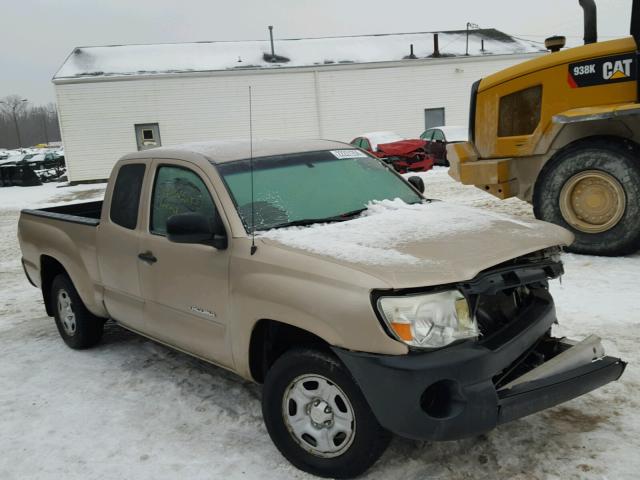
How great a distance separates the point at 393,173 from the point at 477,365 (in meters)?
2.12

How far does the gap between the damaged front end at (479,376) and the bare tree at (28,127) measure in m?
114

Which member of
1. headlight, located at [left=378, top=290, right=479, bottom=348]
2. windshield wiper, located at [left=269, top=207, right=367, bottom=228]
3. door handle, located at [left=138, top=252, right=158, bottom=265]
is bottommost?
headlight, located at [left=378, top=290, right=479, bottom=348]

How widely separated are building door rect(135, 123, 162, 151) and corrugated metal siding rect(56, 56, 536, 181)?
242mm

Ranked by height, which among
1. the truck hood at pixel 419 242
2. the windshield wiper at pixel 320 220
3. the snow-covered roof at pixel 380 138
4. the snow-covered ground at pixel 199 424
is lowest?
the snow-covered ground at pixel 199 424

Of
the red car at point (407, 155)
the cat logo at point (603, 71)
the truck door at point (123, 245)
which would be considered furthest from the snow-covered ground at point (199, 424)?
the red car at point (407, 155)

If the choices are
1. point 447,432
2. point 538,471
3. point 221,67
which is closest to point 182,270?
point 447,432

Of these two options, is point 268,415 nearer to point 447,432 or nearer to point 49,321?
point 447,432

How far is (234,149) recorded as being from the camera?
394cm

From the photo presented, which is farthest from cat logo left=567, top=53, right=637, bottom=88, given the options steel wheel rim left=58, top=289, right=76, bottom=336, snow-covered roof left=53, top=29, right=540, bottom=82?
snow-covered roof left=53, top=29, right=540, bottom=82

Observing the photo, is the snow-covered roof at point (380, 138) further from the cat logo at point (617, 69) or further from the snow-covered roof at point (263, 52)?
the cat logo at point (617, 69)

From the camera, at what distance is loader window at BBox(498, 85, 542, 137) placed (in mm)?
7257

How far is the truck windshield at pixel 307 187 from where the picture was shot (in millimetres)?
3469

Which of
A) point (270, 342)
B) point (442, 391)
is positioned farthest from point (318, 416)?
point (442, 391)

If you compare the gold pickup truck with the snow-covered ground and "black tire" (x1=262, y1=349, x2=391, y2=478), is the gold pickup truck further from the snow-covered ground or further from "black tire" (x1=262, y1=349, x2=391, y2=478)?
the snow-covered ground
